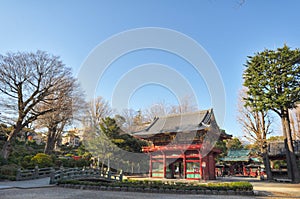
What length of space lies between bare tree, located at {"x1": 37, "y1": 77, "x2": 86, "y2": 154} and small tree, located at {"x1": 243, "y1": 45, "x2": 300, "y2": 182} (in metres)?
17.8

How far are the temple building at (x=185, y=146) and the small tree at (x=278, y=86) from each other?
5.02 meters

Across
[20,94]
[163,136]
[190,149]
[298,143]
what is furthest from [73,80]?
[298,143]

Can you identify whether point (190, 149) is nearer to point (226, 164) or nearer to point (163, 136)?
point (163, 136)

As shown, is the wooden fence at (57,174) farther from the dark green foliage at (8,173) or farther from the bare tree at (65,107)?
the bare tree at (65,107)

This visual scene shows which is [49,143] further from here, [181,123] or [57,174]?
[181,123]

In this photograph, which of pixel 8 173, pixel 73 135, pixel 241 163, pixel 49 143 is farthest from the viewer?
pixel 241 163

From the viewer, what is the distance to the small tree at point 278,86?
19812mm

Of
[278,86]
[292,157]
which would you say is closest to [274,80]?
[278,86]

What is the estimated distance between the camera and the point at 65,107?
21.1m

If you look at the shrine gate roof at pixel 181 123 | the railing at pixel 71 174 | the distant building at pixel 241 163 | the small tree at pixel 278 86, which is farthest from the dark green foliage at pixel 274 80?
the railing at pixel 71 174

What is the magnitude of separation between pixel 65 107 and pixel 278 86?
20.9m

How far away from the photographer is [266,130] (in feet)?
73.3

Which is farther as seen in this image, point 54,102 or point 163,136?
point 163,136

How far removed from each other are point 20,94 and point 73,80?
487 cm
